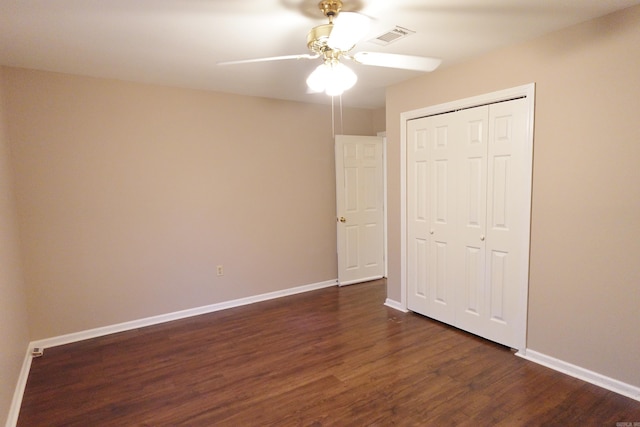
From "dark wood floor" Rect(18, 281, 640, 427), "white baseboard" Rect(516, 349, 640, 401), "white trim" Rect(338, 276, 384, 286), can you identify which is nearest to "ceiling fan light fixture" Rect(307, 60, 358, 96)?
"dark wood floor" Rect(18, 281, 640, 427)

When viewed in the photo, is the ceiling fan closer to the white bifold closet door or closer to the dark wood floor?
the white bifold closet door

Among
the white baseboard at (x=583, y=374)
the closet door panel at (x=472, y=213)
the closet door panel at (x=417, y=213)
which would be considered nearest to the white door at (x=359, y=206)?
the closet door panel at (x=417, y=213)

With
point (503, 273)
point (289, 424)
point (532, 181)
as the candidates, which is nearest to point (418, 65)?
point (532, 181)

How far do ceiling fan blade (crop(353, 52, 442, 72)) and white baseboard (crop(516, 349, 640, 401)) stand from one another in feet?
7.48

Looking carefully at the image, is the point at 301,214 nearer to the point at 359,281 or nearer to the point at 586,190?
the point at 359,281

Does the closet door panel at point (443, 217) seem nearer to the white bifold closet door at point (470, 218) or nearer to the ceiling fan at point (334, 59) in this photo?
the white bifold closet door at point (470, 218)

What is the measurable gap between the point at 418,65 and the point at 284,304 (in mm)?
2939

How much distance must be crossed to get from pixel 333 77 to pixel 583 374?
8.53 feet

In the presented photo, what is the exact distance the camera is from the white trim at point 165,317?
10.1 feet

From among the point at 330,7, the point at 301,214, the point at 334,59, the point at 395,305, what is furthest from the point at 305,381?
the point at 330,7

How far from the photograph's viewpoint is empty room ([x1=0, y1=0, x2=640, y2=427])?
2.09 meters

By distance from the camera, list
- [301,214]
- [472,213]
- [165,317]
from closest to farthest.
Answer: [472,213]
[165,317]
[301,214]

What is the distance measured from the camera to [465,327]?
313cm

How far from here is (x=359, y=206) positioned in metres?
4.70
